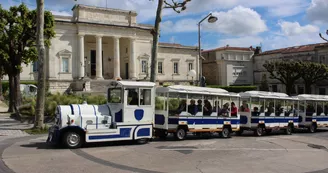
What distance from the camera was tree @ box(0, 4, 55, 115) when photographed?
25.3m

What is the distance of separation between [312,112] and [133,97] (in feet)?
52.5

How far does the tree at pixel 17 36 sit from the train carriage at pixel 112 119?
13.6m

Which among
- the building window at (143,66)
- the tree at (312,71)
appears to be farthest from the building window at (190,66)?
the tree at (312,71)

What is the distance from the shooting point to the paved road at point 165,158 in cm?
1004

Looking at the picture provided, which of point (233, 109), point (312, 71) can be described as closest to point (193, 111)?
point (233, 109)

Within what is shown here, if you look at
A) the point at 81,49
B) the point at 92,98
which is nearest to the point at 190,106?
the point at 92,98

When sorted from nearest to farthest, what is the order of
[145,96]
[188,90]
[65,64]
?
[145,96] → [188,90] → [65,64]

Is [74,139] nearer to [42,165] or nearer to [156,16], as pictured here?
[42,165]

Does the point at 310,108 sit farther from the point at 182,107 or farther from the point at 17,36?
the point at 17,36

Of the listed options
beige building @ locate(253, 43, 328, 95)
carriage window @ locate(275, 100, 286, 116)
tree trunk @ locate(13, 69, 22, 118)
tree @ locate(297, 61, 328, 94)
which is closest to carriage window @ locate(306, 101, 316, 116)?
carriage window @ locate(275, 100, 286, 116)

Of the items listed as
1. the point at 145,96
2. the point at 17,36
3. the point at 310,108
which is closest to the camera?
the point at 145,96

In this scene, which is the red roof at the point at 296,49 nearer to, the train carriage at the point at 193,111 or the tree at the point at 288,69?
the tree at the point at 288,69

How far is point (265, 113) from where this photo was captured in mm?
21031

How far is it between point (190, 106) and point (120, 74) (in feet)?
134
